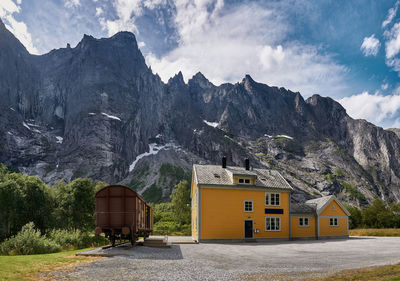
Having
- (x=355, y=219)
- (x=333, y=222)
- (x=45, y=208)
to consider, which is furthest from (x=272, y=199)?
(x=355, y=219)

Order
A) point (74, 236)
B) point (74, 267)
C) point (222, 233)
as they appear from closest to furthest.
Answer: point (74, 267) → point (74, 236) → point (222, 233)

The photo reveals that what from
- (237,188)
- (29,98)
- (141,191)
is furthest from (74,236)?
(29,98)

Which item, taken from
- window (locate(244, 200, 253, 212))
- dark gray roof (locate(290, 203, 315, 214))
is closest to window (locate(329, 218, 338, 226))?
dark gray roof (locate(290, 203, 315, 214))

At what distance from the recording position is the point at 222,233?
31141mm

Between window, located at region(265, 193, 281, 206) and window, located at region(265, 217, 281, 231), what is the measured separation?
1.64 m

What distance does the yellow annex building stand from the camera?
1224 inches

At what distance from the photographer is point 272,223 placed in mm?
33438

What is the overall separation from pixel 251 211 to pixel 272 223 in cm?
314

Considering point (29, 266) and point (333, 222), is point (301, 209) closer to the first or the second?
point (333, 222)

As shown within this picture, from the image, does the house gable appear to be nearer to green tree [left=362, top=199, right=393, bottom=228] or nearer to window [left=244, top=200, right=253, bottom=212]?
window [left=244, top=200, right=253, bottom=212]

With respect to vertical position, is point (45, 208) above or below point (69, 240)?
above

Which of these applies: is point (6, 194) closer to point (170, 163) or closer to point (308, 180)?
point (170, 163)

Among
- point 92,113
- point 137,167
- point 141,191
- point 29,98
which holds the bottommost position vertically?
point 141,191

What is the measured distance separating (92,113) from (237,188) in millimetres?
164913
